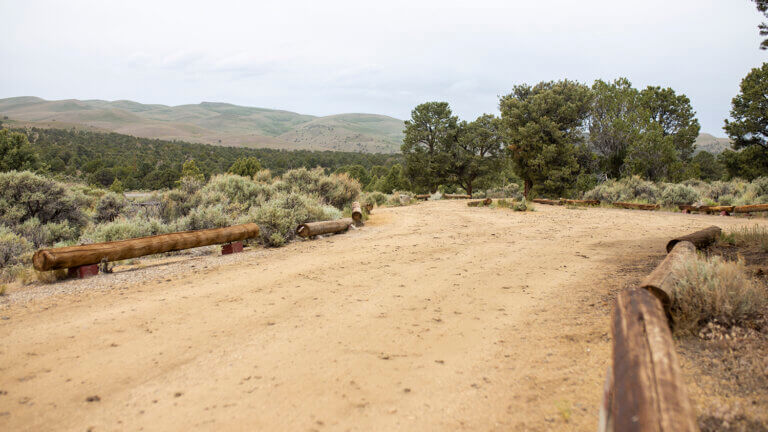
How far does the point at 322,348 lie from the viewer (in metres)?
3.59

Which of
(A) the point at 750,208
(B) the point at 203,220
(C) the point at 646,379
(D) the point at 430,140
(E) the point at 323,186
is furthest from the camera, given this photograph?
(D) the point at 430,140

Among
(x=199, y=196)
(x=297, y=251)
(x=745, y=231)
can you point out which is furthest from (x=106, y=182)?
(x=745, y=231)

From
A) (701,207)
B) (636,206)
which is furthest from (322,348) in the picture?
(636,206)

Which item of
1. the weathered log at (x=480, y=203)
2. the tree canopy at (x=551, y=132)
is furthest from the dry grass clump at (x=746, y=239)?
the tree canopy at (x=551, y=132)

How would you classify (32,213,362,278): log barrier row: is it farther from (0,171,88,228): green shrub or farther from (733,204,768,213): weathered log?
(733,204,768,213): weathered log

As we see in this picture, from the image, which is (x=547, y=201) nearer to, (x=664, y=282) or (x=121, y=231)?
Result: (x=664, y=282)

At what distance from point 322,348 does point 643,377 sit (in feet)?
8.19

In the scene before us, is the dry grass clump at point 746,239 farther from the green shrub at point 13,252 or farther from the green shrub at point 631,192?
the green shrub at point 13,252

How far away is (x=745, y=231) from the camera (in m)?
7.20

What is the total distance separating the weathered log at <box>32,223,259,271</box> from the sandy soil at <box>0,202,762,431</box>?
43 centimetres

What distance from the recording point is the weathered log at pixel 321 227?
9555 mm

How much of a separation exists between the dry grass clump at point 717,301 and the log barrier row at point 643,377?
731 millimetres

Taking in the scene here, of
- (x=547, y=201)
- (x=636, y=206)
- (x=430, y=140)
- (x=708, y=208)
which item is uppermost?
(x=430, y=140)

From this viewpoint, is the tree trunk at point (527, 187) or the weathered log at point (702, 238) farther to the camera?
the tree trunk at point (527, 187)
